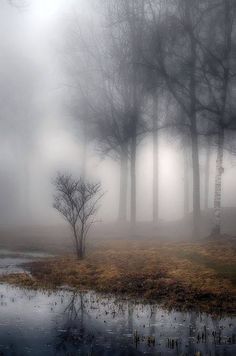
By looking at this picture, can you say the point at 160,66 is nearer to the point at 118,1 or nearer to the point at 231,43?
the point at 231,43

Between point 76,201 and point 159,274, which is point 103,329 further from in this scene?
point 76,201

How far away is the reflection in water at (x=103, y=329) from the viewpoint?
8547 millimetres

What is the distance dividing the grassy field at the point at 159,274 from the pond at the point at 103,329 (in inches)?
36.0

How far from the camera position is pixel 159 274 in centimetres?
1428

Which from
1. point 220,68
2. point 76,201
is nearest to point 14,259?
point 76,201

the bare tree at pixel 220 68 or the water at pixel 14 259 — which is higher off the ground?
the bare tree at pixel 220 68

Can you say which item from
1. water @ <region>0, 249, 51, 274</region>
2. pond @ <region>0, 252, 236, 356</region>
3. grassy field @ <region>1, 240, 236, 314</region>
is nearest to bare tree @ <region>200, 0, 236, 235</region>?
grassy field @ <region>1, 240, 236, 314</region>

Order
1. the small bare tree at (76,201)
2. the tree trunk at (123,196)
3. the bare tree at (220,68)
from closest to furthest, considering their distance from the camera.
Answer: the small bare tree at (76,201), the bare tree at (220,68), the tree trunk at (123,196)

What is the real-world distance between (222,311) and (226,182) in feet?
168

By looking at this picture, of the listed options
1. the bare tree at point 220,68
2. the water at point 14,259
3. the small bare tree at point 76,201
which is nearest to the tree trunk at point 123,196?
the small bare tree at point 76,201

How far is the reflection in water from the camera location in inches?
336

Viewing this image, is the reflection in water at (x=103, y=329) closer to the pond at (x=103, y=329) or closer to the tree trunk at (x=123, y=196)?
the pond at (x=103, y=329)

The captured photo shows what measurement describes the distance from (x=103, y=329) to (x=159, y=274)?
4.85 m

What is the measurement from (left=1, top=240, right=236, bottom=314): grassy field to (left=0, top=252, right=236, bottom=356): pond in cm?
91
